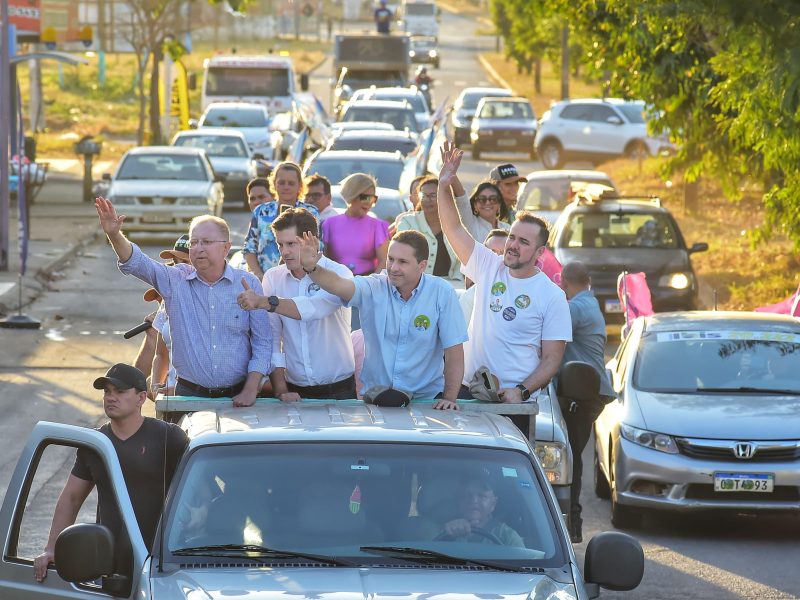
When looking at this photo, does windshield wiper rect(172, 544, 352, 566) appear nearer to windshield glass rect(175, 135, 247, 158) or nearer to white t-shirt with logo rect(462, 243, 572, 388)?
white t-shirt with logo rect(462, 243, 572, 388)

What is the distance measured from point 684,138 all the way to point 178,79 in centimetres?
2511

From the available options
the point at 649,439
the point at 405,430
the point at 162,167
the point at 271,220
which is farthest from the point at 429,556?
the point at 162,167

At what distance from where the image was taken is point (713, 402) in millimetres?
11562

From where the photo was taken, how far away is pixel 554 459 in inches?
391

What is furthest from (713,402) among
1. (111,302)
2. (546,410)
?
(111,302)

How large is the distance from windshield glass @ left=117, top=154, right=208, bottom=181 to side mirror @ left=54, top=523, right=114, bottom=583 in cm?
2420

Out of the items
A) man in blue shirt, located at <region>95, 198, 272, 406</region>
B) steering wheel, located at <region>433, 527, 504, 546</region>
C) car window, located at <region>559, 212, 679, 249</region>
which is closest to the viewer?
steering wheel, located at <region>433, 527, 504, 546</region>

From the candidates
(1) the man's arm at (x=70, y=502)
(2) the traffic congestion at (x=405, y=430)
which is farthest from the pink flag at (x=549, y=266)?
(1) the man's arm at (x=70, y=502)

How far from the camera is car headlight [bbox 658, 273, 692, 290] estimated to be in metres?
20.4

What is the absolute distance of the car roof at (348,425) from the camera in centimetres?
615

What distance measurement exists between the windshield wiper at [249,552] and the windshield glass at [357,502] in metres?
0.03

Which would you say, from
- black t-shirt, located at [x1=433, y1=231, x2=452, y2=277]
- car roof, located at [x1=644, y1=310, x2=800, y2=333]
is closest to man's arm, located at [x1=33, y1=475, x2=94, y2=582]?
black t-shirt, located at [x1=433, y1=231, x2=452, y2=277]

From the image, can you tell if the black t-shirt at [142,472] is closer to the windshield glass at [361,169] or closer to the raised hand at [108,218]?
the raised hand at [108,218]

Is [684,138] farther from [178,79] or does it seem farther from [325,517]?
[178,79]
